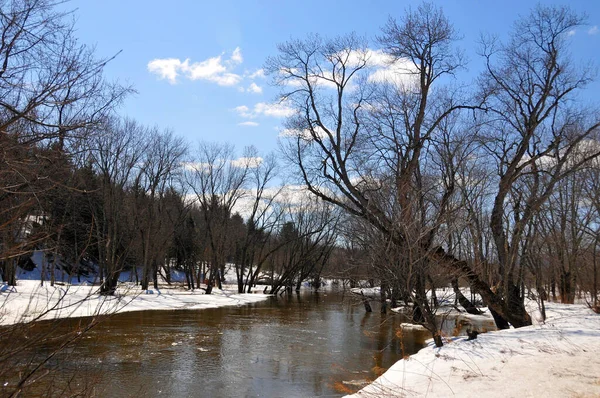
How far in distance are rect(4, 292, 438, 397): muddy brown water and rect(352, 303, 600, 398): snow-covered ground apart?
0.92m

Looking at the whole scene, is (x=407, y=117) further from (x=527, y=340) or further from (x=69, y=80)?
(x=69, y=80)

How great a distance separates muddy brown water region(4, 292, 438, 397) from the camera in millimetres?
9320

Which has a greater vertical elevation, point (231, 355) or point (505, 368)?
point (505, 368)

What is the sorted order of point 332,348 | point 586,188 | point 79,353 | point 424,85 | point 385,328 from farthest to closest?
1. point 586,188
2. point 385,328
3. point 424,85
4. point 332,348
5. point 79,353

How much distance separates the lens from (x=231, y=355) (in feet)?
41.4

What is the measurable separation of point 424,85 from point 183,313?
14.5 metres

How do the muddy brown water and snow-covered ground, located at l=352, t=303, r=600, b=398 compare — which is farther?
the muddy brown water

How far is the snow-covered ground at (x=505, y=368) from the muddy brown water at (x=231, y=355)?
92cm

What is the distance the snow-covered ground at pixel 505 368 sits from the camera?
6.96 meters

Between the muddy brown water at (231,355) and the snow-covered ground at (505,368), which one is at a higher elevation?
the snow-covered ground at (505,368)

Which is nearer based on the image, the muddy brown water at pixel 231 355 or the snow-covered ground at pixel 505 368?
the snow-covered ground at pixel 505 368

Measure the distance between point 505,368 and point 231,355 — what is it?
710cm

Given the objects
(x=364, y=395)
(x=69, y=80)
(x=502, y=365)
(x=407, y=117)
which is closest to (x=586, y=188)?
(x=407, y=117)

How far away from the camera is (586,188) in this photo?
25.8 meters
